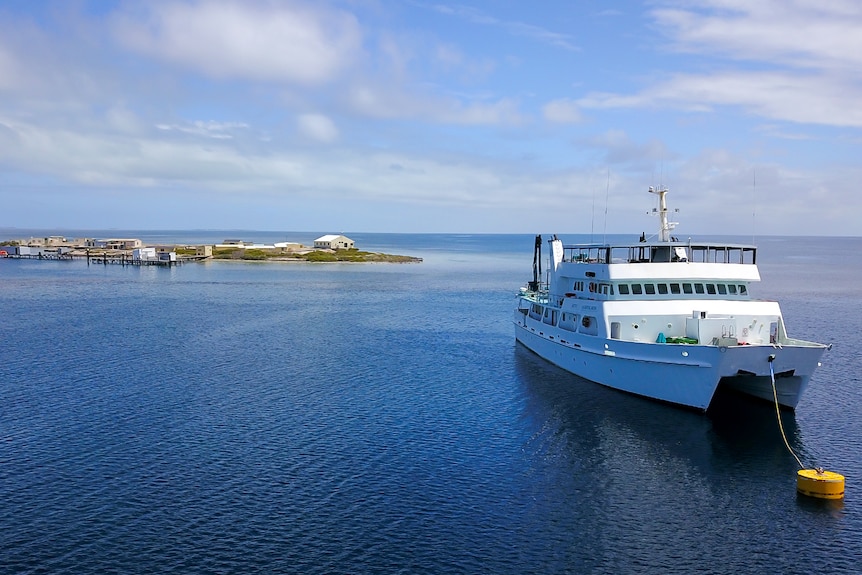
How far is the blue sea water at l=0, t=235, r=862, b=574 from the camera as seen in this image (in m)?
25.7

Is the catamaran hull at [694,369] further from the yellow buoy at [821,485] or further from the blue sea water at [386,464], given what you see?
the yellow buoy at [821,485]

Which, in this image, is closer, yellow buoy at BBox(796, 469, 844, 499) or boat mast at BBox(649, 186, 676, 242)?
yellow buoy at BBox(796, 469, 844, 499)

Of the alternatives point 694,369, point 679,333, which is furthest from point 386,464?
point 679,333

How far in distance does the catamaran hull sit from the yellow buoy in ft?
33.2

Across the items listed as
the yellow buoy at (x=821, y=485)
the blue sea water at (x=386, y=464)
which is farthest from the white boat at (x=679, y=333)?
the yellow buoy at (x=821, y=485)

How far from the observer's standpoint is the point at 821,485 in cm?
3059

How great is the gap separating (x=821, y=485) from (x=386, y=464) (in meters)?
19.9

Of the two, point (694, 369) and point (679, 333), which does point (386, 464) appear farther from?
point (679, 333)

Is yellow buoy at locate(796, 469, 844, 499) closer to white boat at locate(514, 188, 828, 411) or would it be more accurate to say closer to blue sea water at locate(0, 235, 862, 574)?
blue sea water at locate(0, 235, 862, 574)

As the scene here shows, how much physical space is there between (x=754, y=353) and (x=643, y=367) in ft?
22.7

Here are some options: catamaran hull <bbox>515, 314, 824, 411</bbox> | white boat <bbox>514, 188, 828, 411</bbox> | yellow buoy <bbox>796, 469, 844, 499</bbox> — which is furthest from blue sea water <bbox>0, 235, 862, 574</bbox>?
white boat <bbox>514, 188, 828, 411</bbox>

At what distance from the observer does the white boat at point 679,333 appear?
41.3m

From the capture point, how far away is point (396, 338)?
7094 centimetres

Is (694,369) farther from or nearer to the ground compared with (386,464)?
farther from the ground
